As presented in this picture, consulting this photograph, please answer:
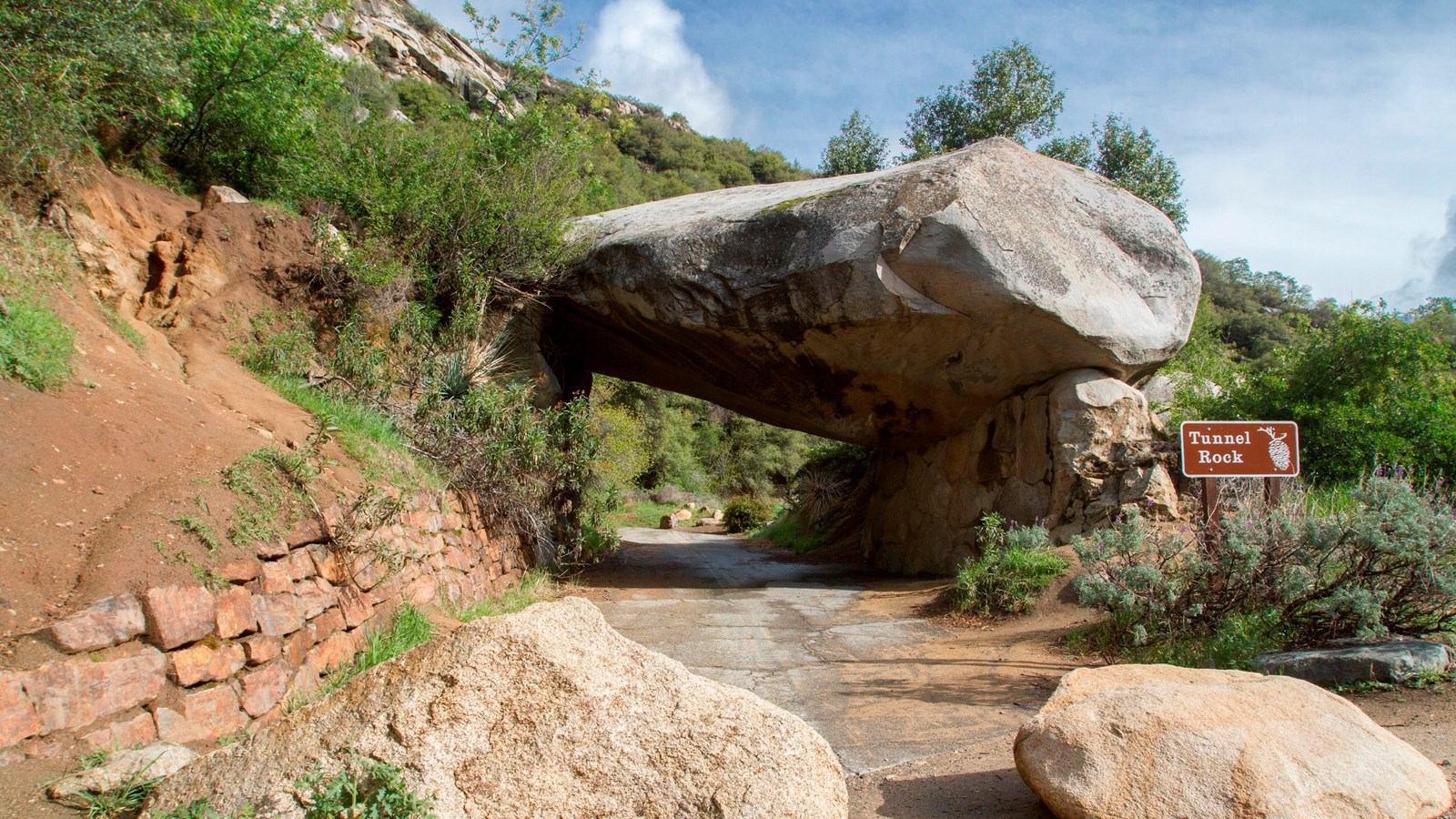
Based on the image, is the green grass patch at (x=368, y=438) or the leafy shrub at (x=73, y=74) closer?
the leafy shrub at (x=73, y=74)

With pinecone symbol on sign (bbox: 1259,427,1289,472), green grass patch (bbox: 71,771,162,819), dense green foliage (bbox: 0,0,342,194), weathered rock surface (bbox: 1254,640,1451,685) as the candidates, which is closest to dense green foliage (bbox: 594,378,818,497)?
dense green foliage (bbox: 0,0,342,194)

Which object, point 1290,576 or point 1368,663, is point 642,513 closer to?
point 1290,576

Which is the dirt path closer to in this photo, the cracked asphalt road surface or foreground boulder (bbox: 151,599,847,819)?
the cracked asphalt road surface

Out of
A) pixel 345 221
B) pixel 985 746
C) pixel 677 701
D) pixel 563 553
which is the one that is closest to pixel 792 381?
pixel 563 553

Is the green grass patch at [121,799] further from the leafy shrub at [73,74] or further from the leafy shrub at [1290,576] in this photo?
the leafy shrub at [1290,576]

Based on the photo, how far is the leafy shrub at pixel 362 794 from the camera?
2305 millimetres

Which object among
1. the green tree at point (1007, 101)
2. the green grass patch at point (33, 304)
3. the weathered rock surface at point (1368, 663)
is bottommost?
the weathered rock surface at point (1368, 663)

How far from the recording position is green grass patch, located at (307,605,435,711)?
4.31m

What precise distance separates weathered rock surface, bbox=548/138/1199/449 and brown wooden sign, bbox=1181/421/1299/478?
282 cm

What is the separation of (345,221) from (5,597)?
623 cm

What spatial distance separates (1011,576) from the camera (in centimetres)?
751

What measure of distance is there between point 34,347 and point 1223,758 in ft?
17.3

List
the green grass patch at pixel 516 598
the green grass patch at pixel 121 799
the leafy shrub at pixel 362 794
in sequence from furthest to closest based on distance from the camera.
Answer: the green grass patch at pixel 516 598 → the green grass patch at pixel 121 799 → the leafy shrub at pixel 362 794

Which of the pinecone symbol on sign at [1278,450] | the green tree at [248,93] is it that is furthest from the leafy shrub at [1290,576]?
the green tree at [248,93]
